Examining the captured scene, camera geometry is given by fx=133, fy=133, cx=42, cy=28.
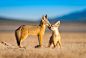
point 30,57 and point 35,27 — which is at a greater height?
point 35,27

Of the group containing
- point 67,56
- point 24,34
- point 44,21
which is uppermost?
point 44,21

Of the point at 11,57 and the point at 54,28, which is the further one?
the point at 54,28

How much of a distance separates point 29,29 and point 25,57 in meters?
2.25

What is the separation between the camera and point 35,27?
6453 millimetres

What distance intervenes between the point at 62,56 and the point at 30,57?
1032 millimetres

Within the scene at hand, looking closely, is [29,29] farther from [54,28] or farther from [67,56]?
[67,56]

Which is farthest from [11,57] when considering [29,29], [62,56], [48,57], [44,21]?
[44,21]

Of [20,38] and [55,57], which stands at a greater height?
[20,38]

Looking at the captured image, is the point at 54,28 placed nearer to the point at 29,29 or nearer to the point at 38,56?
the point at 29,29

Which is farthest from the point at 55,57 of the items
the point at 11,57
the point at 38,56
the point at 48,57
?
the point at 11,57

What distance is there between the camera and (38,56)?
4.39 m

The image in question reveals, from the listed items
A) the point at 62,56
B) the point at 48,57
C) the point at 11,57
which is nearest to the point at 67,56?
the point at 62,56

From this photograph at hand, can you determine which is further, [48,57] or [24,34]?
[24,34]

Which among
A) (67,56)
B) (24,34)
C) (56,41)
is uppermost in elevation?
(24,34)
